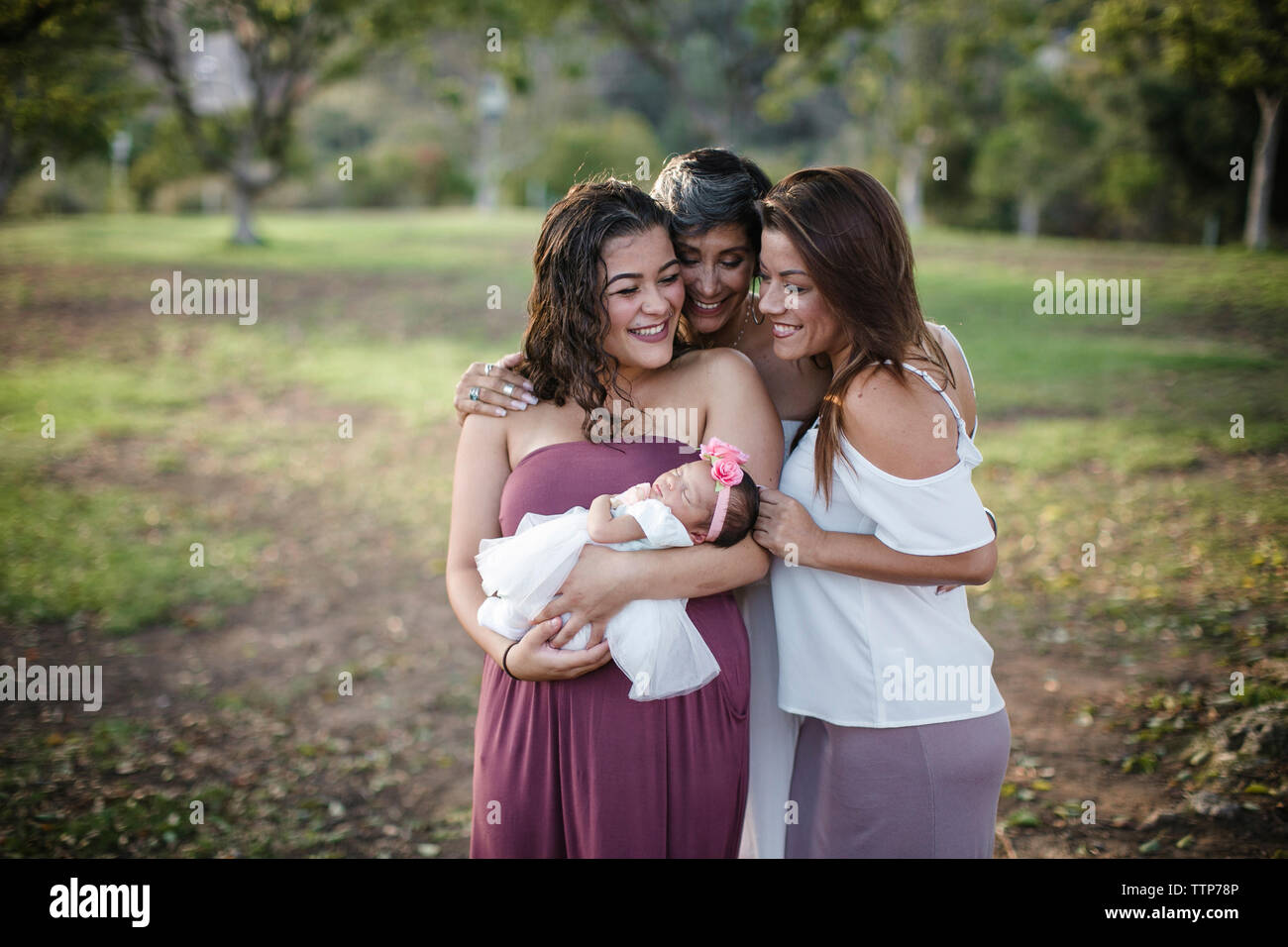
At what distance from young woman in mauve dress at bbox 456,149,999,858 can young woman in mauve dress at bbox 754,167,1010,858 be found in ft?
0.43

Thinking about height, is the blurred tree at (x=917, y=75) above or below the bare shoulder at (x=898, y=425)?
above

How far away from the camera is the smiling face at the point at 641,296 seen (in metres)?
2.65

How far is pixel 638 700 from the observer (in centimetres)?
254

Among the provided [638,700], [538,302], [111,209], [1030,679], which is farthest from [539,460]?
[111,209]

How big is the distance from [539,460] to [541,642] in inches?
19.5

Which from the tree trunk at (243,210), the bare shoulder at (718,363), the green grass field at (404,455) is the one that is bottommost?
the green grass field at (404,455)

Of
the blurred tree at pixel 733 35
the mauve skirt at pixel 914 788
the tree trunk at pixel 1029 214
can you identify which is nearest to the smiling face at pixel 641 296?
the mauve skirt at pixel 914 788

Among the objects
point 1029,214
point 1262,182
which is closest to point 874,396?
point 1262,182

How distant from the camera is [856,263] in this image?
2.42 m

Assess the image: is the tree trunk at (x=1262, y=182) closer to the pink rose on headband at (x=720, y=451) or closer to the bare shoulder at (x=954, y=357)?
the bare shoulder at (x=954, y=357)

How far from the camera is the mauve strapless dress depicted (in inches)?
100

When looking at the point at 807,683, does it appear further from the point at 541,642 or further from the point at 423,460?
the point at 423,460

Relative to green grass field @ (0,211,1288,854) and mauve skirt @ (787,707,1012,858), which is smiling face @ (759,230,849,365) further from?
green grass field @ (0,211,1288,854)

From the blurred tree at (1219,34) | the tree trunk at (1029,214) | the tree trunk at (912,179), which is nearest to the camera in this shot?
the blurred tree at (1219,34)
